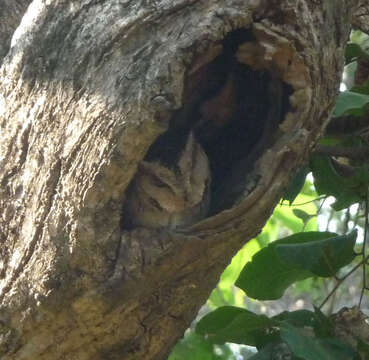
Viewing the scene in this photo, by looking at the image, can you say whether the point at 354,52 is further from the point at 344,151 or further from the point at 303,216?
the point at 303,216

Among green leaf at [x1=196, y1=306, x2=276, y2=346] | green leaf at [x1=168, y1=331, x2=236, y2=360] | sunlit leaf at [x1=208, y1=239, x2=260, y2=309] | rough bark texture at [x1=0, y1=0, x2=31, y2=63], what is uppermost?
rough bark texture at [x1=0, y1=0, x2=31, y2=63]

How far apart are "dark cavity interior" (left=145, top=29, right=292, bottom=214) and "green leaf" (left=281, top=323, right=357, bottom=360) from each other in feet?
0.87

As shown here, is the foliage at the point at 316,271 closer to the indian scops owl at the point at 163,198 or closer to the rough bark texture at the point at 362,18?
the rough bark texture at the point at 362,18

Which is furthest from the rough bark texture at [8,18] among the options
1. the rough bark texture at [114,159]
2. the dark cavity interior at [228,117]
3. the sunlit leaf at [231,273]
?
the sunlit leaf at [231,273]

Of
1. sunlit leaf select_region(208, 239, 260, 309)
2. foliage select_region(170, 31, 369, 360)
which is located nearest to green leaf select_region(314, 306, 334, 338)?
foliage select_region(170, 31, 369, 360)

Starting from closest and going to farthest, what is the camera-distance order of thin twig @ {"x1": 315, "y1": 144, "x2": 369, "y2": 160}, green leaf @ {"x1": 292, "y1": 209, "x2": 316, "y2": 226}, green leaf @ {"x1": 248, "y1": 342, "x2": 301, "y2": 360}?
green leaf @ {"x1": 248, "y1": 342, "x2": 301, "y2": 360} < thin twig @ {"x1": 315, "y1": 144, "x2": 369, "y2": 160} < green leaf @ {"x1": 292, "y1": 209, "x2": 316, "y2": 226}

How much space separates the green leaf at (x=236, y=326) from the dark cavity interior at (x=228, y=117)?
301 mm

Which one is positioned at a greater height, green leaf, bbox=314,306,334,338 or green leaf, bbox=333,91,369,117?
green leaf, bbox=333,91,369,117

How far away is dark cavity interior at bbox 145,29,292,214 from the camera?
1.27 meters

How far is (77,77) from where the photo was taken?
1234 mm

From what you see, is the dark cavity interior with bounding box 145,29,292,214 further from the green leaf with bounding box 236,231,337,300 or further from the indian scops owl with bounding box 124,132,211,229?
the green leaf with bounding box 236,231,337,300

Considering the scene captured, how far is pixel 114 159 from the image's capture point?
117 cm

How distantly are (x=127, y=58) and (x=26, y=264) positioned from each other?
336mm

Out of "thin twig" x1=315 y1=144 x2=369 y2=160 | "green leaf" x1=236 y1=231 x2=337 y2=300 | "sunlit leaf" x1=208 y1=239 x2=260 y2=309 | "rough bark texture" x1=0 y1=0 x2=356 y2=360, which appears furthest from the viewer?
"sunlit leaf" x1=208 y1=239 x2=260 y2=309
